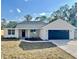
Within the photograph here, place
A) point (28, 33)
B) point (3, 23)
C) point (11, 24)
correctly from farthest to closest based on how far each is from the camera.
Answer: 1. point (28, 33)
2. point (11, 24)
3. point (3, 23)

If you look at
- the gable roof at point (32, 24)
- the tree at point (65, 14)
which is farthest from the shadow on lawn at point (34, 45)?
the tree at point (65, 14)

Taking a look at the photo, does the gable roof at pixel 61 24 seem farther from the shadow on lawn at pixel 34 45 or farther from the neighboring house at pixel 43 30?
the shadow on lawn at pixel 34 45

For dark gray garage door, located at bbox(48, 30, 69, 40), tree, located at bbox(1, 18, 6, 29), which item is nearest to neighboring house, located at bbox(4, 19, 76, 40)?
dark gray garage door, located at bbox(48, 30, 69, 40)

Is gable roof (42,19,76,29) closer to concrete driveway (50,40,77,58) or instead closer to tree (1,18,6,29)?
concrete driveway (50,40,77,58)

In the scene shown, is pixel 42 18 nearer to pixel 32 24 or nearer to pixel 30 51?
pixel 32 24

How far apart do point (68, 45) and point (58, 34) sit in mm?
246

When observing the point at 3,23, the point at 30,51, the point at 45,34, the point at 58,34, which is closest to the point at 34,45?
the point at 30,51

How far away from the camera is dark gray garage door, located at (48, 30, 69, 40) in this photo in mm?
2195

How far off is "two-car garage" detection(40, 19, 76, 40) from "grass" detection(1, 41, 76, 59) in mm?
150

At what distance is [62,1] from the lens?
2.07 metres

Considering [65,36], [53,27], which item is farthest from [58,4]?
[65,36]

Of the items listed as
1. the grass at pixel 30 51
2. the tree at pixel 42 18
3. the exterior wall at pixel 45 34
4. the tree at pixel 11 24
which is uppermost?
the tree at pixel 42 18

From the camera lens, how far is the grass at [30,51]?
203cm

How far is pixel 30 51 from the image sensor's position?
211cm
